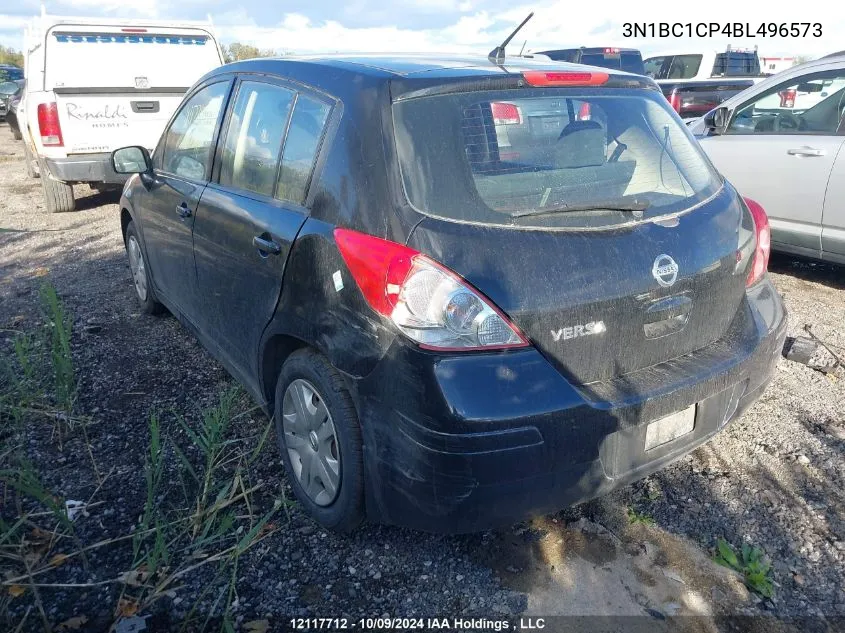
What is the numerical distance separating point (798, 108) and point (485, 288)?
4.90m

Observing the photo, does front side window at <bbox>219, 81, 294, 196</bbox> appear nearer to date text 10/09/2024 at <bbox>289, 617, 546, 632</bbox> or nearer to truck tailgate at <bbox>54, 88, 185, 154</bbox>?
date text 10/09/2024 at <bbox>289, 617, 546, 632</bbox>

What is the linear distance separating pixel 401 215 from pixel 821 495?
7.10 ft

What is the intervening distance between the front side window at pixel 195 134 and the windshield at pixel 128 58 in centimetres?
506

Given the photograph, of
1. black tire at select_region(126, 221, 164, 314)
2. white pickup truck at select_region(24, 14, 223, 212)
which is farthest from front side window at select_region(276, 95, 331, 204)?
white pickup truck at select_region(24, 14, 223, 212)

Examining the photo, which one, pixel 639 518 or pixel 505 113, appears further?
pixel 639 518

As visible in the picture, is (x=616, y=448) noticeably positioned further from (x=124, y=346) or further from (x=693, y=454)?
(x=124, y=346)

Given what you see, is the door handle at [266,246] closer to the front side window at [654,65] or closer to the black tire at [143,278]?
the black tire at [143,278]

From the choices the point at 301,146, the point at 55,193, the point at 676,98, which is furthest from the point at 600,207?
the point at 676,98

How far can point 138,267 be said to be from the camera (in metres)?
5.02

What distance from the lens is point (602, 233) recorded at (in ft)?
7.64

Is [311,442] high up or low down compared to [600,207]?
down

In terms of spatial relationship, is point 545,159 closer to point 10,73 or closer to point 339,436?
point 339,436

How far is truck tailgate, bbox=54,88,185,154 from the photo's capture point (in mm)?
8141

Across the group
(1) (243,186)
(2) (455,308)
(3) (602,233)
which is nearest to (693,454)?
(3) (602,233)
